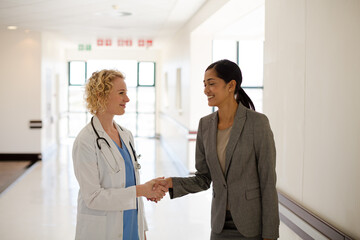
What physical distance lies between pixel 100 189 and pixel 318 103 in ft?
5.20

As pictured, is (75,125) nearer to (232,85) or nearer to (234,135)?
(232,85)

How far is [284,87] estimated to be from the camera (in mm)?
3336

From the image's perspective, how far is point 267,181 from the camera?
7.25 ft

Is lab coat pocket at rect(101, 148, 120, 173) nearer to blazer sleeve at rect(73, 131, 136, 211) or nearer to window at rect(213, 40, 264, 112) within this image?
blazer sleeve at rect(73, 131, 136, 211)

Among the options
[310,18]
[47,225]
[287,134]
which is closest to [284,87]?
[287,134]

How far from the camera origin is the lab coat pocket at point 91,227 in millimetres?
2357

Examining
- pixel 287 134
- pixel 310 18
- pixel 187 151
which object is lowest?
pixel 187 151

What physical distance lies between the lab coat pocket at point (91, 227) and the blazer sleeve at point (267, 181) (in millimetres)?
957

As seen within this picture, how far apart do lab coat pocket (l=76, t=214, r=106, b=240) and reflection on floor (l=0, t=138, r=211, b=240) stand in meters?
2.73

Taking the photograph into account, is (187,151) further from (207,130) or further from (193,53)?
(207,130)

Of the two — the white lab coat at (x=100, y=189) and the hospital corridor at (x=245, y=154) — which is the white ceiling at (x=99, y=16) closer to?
the hospital corridor at (x=245, y=154)

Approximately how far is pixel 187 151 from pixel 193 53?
7.00ft

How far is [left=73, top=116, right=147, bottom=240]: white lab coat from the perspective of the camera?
2316mm

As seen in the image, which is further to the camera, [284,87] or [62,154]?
[62,154]
